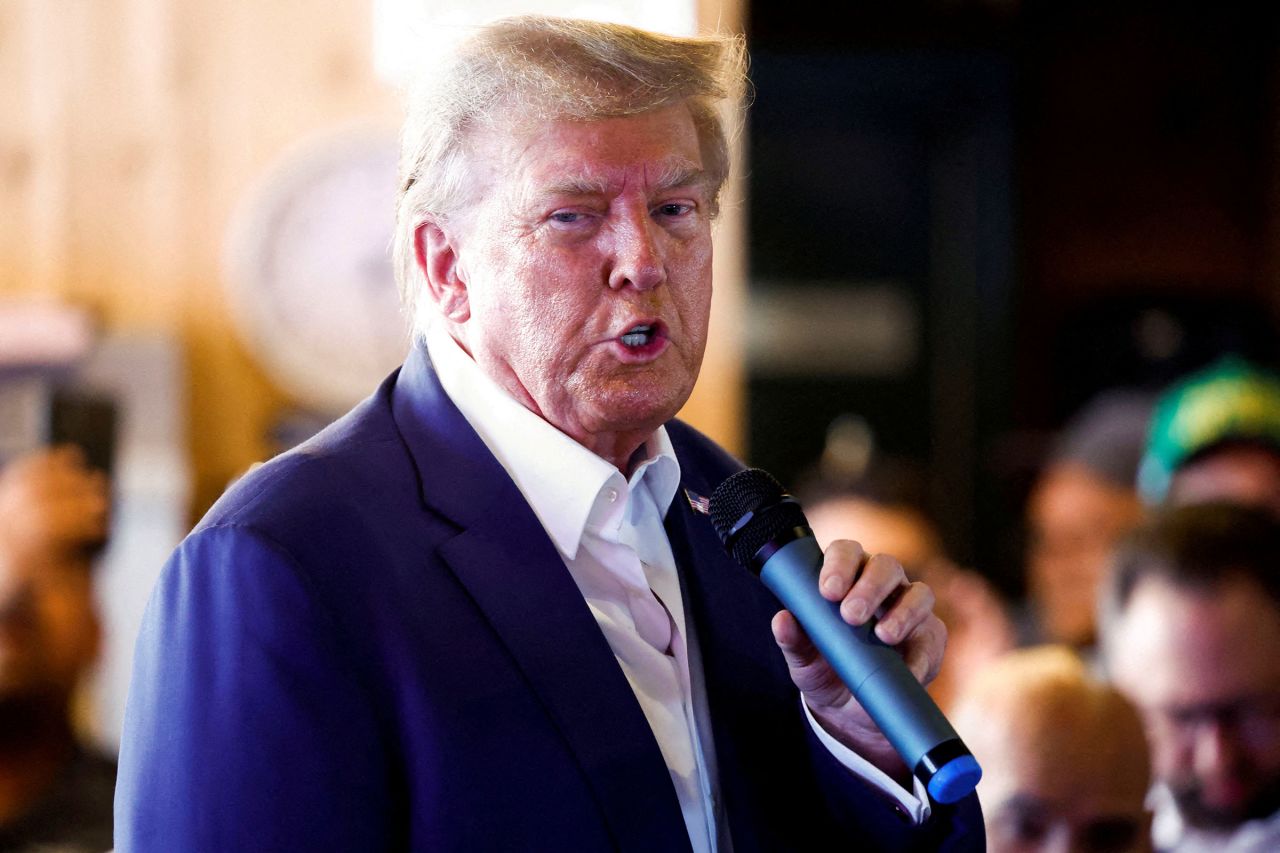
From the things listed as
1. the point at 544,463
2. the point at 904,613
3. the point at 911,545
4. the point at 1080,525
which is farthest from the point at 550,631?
the point at 1080,525

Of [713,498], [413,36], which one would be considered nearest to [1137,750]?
[713,498]

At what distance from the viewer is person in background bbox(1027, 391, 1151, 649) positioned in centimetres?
341

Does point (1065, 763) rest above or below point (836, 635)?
below

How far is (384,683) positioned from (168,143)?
8.38ft

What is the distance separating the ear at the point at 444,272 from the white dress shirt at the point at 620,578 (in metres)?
0.03

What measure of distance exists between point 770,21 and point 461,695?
15.4ft

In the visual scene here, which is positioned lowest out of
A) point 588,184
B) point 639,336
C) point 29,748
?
point 29,748

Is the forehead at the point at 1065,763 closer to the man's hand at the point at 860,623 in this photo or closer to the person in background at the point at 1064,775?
the person in background at the point at 1064,775

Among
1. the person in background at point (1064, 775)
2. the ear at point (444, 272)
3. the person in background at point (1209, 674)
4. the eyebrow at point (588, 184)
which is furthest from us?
the person in background at point (1209, 674)

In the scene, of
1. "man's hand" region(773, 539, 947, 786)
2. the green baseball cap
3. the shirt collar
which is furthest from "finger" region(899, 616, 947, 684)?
the green baseball cap

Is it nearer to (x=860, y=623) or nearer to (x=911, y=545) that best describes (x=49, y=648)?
(x=911, y=545)

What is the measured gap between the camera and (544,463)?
1156 millimetres

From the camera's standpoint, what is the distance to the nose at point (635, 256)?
1094mm

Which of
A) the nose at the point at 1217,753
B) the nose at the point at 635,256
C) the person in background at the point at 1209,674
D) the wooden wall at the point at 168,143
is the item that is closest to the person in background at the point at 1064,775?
the person in background at the point at 1209,674
